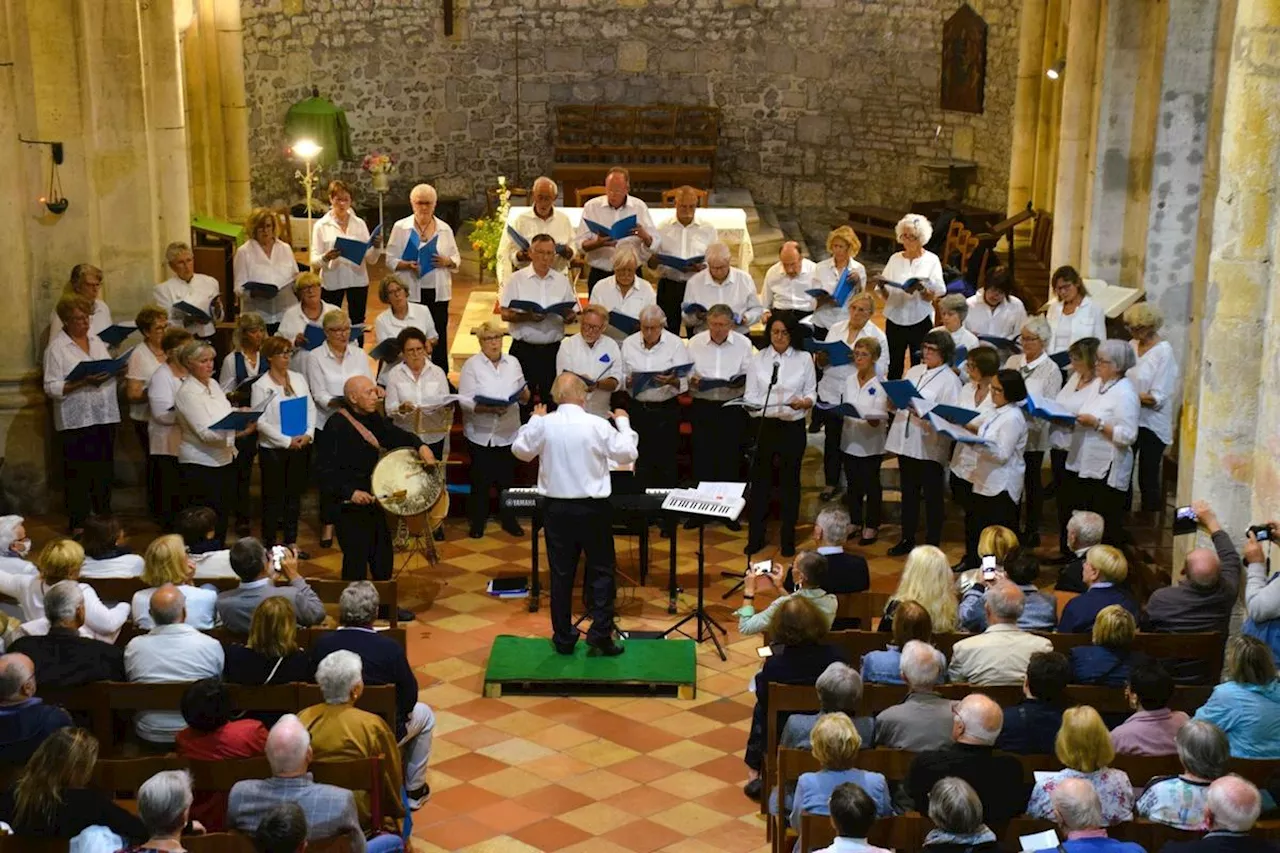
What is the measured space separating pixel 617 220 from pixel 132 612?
577 centimetres

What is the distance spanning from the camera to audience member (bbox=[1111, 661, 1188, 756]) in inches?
279

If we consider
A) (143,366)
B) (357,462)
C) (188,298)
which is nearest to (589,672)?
(357,462)

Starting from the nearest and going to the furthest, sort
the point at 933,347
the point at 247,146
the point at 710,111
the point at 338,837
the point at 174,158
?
the point at 338,837 < the point at 933,347 < the point at 174,158 < the point at 247,146 < the point at 710,111

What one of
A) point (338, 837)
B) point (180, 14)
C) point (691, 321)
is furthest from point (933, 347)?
point (180, 14)

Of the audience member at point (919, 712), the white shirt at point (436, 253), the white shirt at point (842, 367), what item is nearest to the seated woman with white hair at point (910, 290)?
the white shirt at point (842, 367)

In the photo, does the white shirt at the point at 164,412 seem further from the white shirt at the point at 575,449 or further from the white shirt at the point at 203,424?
the white shirt at the point at 575,449

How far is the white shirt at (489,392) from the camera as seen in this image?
11695 millimetres

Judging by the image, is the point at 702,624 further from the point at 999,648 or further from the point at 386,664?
the point at 386,664

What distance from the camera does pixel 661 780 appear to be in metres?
8.68

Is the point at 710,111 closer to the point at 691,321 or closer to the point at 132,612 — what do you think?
the point at 691,321

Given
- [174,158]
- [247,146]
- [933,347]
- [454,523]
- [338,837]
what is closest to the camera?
[338,837]

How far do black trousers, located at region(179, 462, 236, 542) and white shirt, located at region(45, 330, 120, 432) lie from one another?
85 centimetres

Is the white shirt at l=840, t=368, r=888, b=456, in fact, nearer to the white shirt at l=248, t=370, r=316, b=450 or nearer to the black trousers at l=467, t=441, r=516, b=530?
the black trousers at l=467, t=441, r=516, b=530

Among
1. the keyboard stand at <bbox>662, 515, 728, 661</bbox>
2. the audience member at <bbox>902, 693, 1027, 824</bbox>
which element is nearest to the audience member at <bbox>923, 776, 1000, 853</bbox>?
the audience member at <bbox>902, 693, 1027, 824</bbox>
